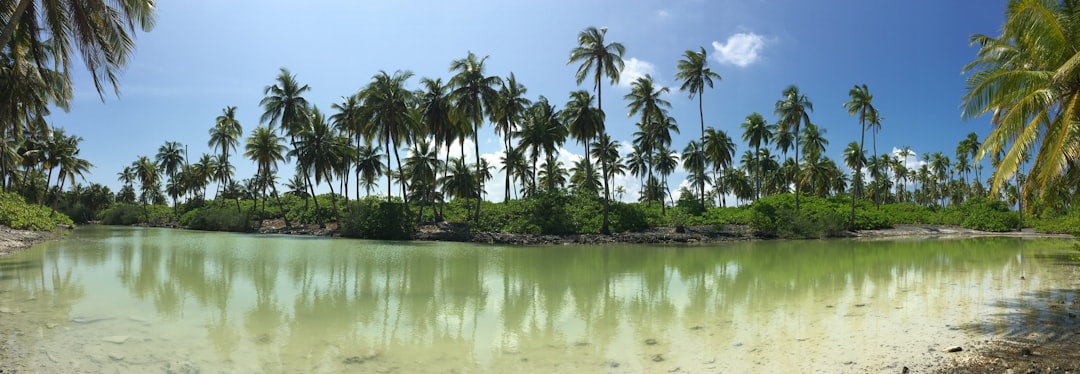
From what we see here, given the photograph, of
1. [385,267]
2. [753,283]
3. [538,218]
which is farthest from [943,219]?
[385,267]

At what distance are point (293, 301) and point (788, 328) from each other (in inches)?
427

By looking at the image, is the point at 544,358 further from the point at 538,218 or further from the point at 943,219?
the point at 943,219

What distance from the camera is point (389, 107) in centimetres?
4166

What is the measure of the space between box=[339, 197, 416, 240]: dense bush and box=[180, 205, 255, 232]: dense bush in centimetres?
1706

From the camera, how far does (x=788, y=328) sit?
9.16 metres

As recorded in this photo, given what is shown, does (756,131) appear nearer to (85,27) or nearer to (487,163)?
(487,163)

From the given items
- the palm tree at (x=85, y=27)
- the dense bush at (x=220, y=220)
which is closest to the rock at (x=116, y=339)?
the palm tree at (x=85, y=27)

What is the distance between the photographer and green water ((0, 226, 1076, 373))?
24.0 feet

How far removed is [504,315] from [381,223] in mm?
29803

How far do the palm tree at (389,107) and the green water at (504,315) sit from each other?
927 inches

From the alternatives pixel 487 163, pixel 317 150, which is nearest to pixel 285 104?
pixel 317 150

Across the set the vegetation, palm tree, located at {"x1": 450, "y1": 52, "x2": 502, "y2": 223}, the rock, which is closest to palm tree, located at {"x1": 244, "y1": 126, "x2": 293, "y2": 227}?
the vegetation

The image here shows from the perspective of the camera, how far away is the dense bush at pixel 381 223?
124 ft

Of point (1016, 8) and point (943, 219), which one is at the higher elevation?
point (1016, 8)
